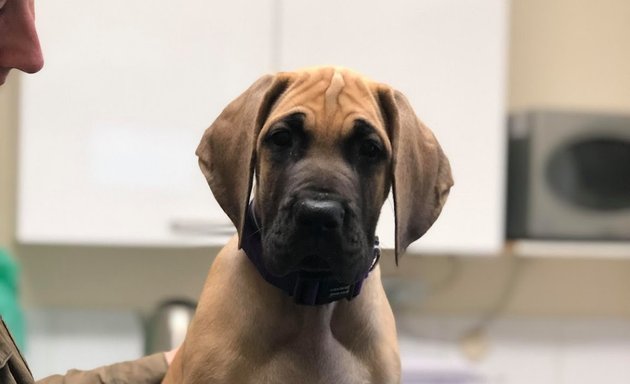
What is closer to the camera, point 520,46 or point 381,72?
point 381,72

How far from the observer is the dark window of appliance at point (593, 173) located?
7.09 feet

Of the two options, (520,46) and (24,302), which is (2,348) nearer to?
(24,302)

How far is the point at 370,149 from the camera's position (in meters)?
1.01

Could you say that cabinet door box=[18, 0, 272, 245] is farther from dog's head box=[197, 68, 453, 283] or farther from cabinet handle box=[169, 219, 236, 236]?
dog's head box=[197, 68, 453, 283]

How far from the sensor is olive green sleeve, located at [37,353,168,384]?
4.23 ft

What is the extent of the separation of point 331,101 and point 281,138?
7cm

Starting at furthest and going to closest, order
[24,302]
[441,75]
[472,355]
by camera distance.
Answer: [472,355] < [24,302] < [441,75]

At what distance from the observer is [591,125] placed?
2141 millimetres

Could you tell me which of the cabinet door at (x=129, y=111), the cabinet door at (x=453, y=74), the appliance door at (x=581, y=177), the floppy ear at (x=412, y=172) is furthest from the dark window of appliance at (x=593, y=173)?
the floppy ear at (x=412, y=172)

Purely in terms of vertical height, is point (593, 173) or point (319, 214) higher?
point (319, 214)

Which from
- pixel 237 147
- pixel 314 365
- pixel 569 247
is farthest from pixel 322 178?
pixel 569 247

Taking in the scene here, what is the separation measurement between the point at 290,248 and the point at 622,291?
1882 mm

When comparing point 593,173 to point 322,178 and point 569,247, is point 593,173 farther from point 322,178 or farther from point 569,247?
point 322,178

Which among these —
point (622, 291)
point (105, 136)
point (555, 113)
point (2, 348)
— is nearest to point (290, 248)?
point (2, 348)
